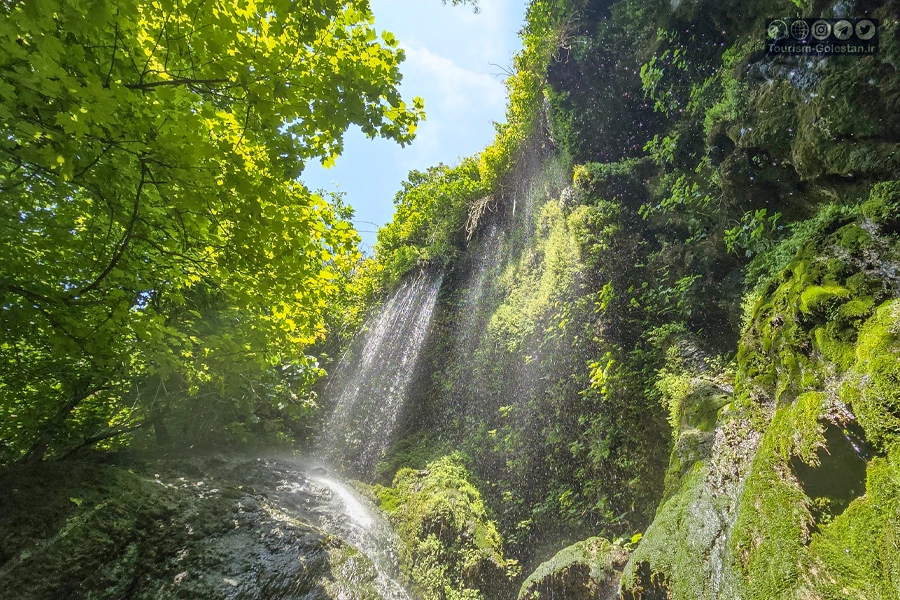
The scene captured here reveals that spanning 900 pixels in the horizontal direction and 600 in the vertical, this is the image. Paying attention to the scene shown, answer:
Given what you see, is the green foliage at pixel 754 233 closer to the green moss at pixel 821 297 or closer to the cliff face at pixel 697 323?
the cliff face at pixel 697 323

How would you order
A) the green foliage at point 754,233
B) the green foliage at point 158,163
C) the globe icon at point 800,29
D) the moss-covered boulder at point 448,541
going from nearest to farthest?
the green foliage at point 158,163, the globe icon at point 800,29, the green foliage at point 754,233, the moss-covered boulder at point 448,541

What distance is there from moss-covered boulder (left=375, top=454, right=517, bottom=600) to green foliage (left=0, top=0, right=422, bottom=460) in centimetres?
337

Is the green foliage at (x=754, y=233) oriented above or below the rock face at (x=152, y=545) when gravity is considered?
above

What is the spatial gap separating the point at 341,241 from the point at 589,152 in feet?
20.0

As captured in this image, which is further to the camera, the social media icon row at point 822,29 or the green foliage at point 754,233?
the green foliage at point 754,233

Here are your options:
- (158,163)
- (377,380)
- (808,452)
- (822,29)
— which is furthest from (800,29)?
(377,380)

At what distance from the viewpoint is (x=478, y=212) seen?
10516 mm

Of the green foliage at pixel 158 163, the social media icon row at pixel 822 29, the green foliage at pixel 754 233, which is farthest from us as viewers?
the green foliage at pixel 754 233

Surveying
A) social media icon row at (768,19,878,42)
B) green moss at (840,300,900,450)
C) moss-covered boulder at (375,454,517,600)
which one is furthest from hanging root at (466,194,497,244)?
green moss at (840,300,900,450)

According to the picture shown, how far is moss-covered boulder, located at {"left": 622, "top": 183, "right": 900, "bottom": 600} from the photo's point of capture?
5.77 ft

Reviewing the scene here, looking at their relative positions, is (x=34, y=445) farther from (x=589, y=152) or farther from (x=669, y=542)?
(x=589, y=152)

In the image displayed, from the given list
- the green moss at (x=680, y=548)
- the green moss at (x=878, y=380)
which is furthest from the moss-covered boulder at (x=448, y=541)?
the green moss at (x=878, y=380)

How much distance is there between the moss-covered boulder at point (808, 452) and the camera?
1.76m

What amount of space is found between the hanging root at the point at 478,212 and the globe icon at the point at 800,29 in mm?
7056
